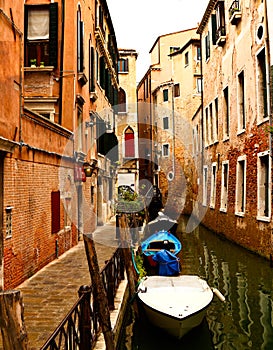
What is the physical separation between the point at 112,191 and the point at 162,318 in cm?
1593

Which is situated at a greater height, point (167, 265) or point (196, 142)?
point (196, 142)

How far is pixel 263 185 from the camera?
36.2 ft

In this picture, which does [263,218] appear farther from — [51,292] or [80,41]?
[80,41]

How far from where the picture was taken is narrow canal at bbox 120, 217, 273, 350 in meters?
5.91

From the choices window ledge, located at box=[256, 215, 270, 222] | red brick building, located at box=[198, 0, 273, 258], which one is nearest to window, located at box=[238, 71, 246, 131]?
red brick building, located at box=[198, 0, 273, 258]

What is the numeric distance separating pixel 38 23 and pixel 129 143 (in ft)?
65.3

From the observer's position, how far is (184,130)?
29453 millimetres

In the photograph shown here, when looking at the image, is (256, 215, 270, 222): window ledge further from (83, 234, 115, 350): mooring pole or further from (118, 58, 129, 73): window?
(118, 58, 129, 73): window

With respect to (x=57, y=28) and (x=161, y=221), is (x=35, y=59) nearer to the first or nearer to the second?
(x=57, y=28)

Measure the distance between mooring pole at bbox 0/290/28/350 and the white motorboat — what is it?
12.3ft

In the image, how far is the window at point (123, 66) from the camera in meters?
30.5

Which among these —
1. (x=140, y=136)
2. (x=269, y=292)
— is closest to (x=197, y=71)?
(x=140, y=136)

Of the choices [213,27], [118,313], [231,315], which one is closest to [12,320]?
[118,313]

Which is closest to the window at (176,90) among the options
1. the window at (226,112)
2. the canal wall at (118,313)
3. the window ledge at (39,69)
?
the window at (226,112)
